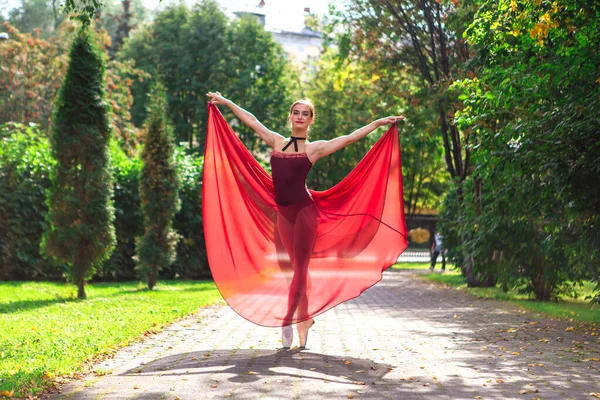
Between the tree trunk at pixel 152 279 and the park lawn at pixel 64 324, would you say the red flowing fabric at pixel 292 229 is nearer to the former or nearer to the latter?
the park lawn at pixel 64 324

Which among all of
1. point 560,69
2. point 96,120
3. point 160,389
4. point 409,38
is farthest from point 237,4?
point 160,389

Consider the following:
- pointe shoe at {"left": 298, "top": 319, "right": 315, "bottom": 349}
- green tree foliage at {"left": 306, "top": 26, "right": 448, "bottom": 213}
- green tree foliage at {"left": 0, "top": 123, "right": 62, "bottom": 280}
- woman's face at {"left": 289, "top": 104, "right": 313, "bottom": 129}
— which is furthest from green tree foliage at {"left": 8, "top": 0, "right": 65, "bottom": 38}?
pointe shoe at {"left": 298, "top": 319, "right": 315, "bottom": 349}

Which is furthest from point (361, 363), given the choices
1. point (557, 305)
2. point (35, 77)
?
point (35, 77)

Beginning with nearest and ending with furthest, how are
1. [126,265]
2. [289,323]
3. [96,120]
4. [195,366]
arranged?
[195,366] < [289,323] < [96,120] < [126,265]

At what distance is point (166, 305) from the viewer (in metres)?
15.9

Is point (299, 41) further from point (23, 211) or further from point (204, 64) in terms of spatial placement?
point (23, 211)

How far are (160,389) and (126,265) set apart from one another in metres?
19.3

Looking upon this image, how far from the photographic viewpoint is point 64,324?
11.7 meters

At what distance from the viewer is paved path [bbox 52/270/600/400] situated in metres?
7.02

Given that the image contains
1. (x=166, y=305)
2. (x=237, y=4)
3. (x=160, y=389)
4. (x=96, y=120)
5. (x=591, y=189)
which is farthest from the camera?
(x=237, y=4)

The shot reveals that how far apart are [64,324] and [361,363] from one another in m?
4.80

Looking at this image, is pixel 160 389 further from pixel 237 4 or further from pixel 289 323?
pixel 237 4

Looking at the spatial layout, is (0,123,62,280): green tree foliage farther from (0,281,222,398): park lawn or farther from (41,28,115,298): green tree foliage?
(41,28,115,298): green tree foliage

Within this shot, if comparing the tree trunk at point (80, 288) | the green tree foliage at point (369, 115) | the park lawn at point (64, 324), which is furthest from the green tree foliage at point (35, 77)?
the tree trunk at point (80, 288)
